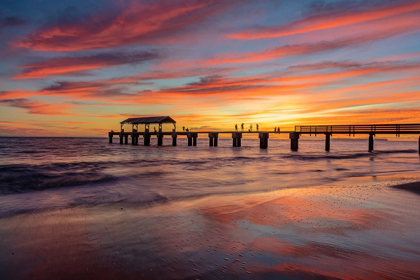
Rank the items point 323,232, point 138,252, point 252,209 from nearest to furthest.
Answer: point 138,252 → point 323,232 → point 252,209

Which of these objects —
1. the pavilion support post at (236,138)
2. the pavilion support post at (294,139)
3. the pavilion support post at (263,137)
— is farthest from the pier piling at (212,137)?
the pavilion support post at (294,139)

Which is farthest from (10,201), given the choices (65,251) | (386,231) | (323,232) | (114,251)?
(386,231)

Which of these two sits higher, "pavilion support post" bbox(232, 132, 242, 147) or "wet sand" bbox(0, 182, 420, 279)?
"pavilion support post" bbox(232, 132, 242, 147)

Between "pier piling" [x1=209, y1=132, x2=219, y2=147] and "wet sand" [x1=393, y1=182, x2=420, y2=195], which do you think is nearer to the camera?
"wet sand" [x1=393, y1=182, x2=420, y2=195]

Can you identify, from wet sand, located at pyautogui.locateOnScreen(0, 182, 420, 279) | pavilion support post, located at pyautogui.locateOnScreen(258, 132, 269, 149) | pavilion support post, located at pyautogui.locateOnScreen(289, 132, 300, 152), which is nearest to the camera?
wet sand, located at pyautogui.locateOnScreen(0, 182, 420, 279)

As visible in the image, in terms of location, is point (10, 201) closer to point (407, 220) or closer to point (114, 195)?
point (114, 195)

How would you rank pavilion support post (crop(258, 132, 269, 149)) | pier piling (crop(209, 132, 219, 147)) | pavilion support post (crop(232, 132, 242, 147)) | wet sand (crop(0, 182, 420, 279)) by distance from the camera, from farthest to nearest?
pier piling (crop(209, 132, 219, 147)) < pavilion support post (crop(232, 132, 242, 147)) < pavilion support post (crop(258, 132, 269, 149)) < wet sand (crop(0, 182, 420, 279))

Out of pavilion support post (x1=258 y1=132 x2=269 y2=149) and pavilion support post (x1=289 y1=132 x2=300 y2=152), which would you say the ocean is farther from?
pavilion support post (x1=258 y1=132 x2=269 y2=149)

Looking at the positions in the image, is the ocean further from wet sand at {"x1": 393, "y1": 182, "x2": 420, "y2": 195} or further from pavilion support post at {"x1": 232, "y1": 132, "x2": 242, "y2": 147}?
pavilion support post at {"x1": 232, "y1": 132, "x2": 242, "y2": 147}

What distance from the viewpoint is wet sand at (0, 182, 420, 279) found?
404 centimetres

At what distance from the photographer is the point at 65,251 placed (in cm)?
486

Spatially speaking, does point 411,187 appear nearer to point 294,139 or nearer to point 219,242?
point 219,242

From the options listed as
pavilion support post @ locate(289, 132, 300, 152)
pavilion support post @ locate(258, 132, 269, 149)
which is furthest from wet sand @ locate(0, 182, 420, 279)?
pavilion support post @ locate(258, 132, 269, 149)

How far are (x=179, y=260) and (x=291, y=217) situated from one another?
11.5 feet
